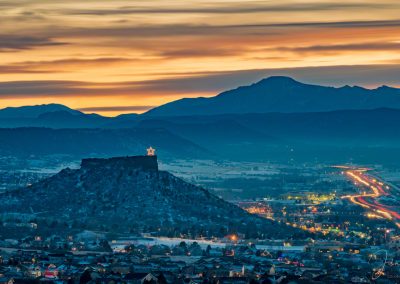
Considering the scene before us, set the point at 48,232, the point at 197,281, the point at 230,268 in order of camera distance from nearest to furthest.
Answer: the point at 197,281 → the point at 230,268 → the point at 48,232

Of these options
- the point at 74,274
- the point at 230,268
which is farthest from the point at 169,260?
the point at 74,274

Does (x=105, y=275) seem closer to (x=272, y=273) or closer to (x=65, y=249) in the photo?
(x=272, y=273)

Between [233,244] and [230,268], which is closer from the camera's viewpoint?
[230,268]

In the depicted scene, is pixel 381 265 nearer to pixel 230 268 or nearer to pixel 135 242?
pixel 230 268

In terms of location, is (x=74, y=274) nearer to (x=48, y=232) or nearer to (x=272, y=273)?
(x=272, y=273)

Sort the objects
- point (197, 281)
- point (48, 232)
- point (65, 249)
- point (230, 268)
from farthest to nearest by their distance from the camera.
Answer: point (48, 232) < point (65, 249) < point (230, 268) < point (197, 281)

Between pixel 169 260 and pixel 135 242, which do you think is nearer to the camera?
pixel 169 260

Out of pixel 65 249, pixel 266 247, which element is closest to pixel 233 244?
pixel 266 247

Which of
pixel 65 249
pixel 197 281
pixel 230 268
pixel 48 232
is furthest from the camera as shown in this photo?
pixel 48 232
